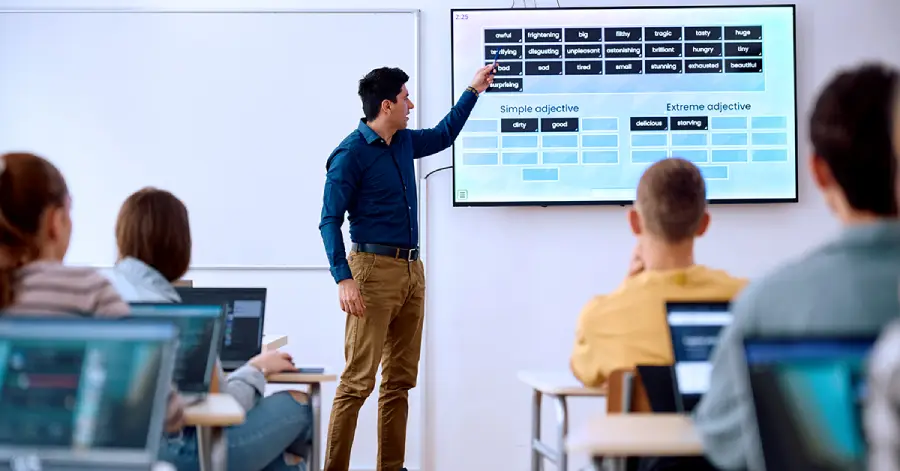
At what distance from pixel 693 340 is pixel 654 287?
0.25m

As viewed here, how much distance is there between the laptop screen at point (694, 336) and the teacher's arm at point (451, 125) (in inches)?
92.0

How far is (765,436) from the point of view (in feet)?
3.68

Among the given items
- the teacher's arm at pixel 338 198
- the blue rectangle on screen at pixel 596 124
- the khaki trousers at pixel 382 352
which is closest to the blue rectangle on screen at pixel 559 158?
the blue rectangle on screen at pixel 596 124

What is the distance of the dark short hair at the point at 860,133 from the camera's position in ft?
3.98

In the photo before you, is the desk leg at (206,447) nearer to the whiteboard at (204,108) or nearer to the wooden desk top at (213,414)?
the wooden desk top at (213,414)

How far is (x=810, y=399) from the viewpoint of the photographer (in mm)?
1104

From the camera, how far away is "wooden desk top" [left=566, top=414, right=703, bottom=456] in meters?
1.40

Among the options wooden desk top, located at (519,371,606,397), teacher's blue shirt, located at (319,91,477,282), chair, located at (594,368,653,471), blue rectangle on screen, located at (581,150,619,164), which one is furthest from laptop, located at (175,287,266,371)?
blue rectangle on screen, located at (581,150,619,164)

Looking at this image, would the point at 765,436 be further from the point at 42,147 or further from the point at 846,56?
the point at 42,147

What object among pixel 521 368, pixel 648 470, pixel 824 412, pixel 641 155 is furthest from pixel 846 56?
pixel 824 412

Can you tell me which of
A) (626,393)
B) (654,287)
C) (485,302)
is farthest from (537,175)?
(626,393)

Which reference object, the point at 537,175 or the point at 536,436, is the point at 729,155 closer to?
the point at 537,175

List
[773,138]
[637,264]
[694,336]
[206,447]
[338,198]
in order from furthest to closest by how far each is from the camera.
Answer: [773,138] → [338,198] → [637,264] → [206,447] → [694,336]

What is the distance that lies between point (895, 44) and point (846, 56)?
10.2 inches
